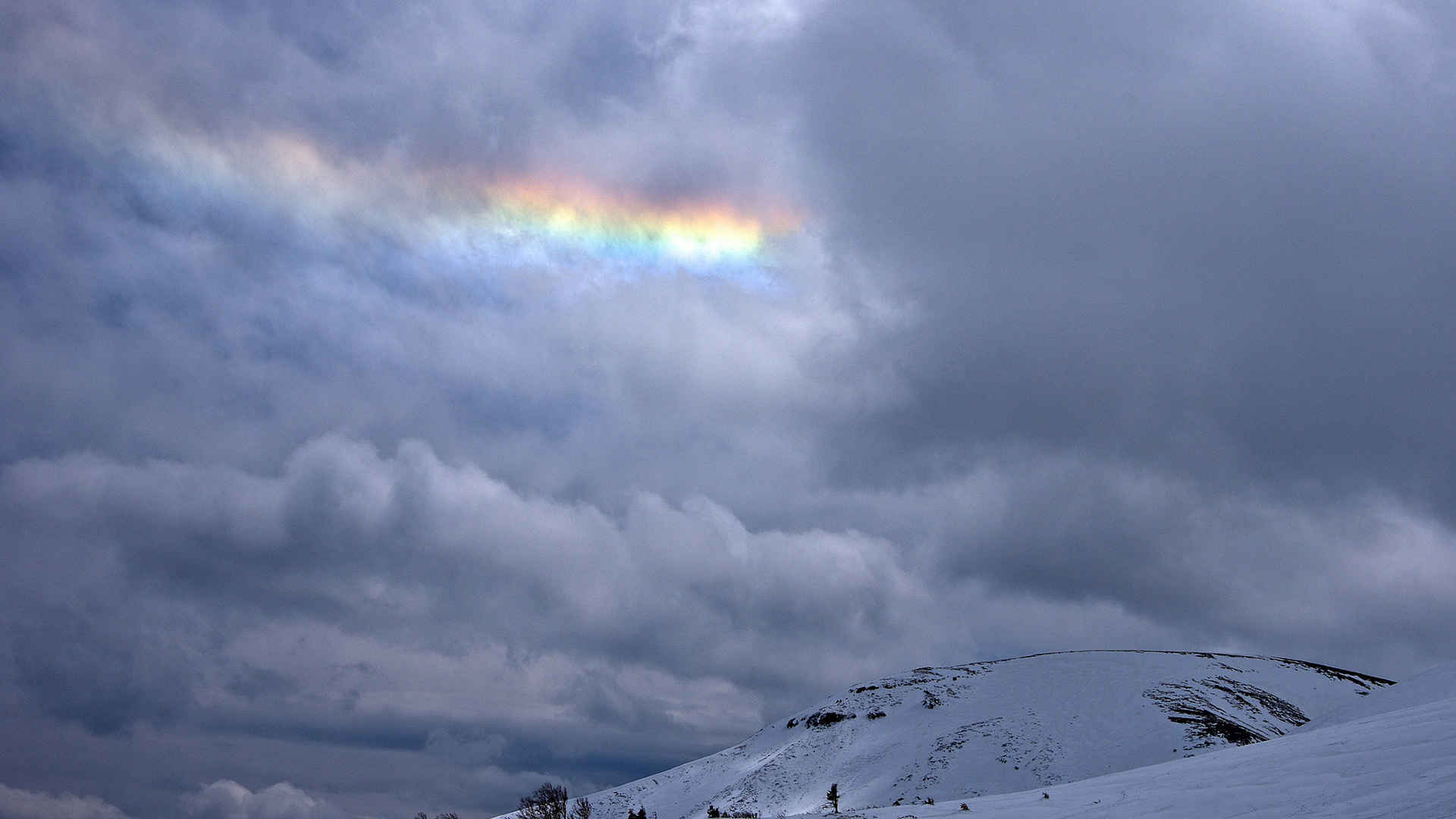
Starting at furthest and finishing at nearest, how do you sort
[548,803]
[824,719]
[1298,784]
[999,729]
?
[824,719], [999,729], [548,803], [1298,784]

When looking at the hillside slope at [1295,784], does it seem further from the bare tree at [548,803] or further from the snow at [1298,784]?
the bare tree at [548,803]

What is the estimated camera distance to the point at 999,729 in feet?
269

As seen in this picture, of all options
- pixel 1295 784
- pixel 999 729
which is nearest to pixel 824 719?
pixel 999 729

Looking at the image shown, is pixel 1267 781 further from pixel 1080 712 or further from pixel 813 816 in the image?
pixel 1080 712

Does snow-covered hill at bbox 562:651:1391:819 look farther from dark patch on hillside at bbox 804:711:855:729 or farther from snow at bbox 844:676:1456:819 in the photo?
snow at bbox 844:676:1456:819

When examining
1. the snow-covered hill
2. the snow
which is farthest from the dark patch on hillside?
the snow

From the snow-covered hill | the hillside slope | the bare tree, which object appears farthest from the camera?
the snow-covered hill

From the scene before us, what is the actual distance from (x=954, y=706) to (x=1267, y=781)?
79933 millimetres

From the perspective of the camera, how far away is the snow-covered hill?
237 feet

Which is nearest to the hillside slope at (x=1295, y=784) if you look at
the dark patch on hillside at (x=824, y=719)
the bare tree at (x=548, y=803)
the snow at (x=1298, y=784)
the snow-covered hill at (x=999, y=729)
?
the snow at (x=1298, y=784)

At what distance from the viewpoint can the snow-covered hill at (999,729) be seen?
237ft

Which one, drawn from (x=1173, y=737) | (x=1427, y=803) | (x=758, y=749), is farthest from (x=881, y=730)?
(x=1427, y=803)

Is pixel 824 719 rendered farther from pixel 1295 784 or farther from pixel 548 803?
pixel 1295 784

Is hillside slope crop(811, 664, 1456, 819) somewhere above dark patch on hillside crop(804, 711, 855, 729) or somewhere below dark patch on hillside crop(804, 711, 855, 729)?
below
